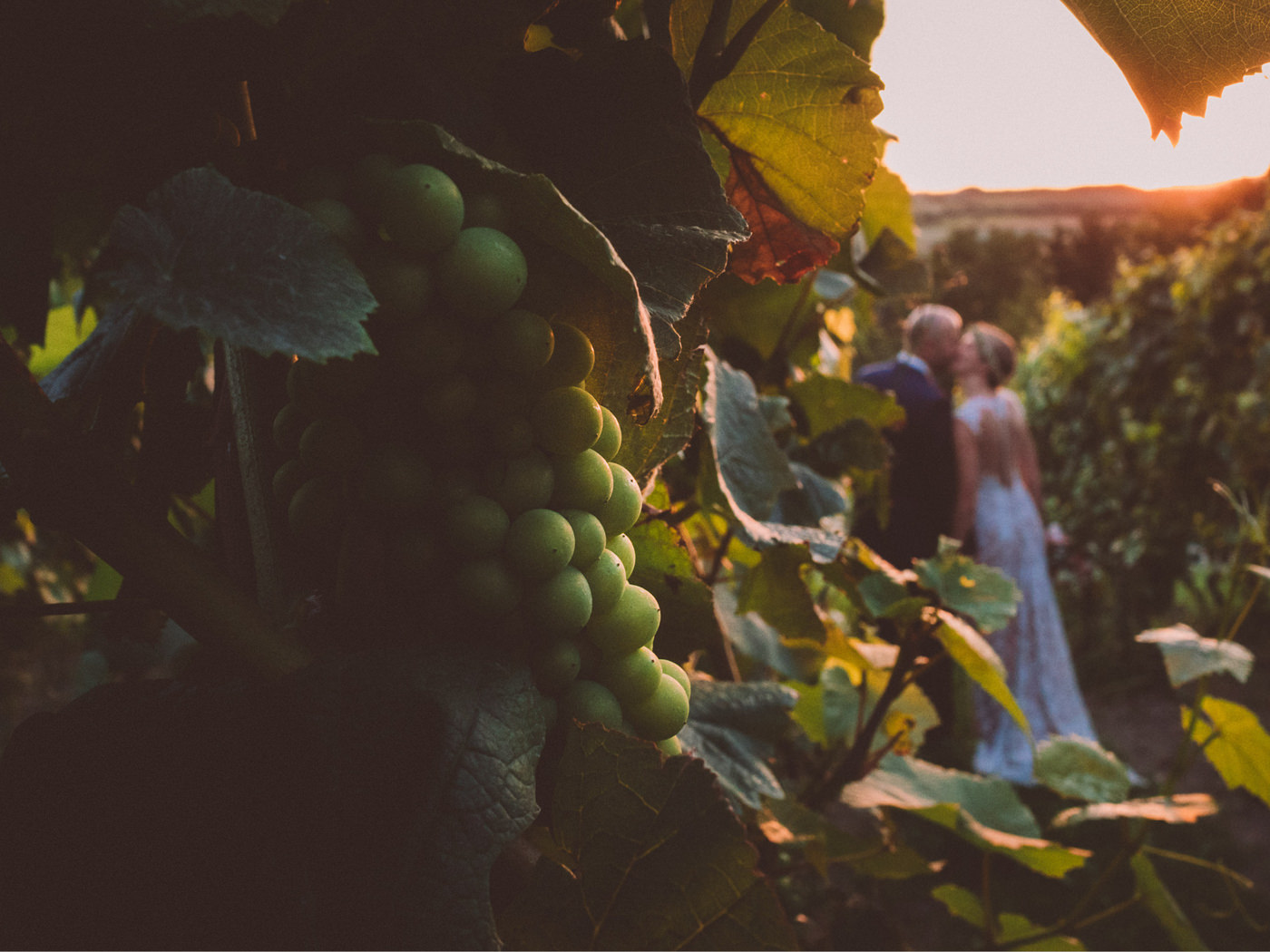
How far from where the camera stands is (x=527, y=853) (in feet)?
1.67

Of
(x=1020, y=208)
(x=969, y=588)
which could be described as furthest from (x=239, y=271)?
(x=1020, y=208)

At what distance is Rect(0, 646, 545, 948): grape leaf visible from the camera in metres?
0.40

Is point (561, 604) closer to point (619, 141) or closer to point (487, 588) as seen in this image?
point (487, 588)

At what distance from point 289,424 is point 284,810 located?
220 millimetres

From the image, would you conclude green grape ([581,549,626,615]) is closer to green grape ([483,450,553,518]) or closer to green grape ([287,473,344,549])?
green grape ([483,450,553,518])

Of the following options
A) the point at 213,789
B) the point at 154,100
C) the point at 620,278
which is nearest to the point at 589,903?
the point at 213,789

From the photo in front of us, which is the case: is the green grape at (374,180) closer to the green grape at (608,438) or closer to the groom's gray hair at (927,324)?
the green grape at (608,438)

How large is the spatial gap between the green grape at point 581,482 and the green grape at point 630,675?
94 millimetres

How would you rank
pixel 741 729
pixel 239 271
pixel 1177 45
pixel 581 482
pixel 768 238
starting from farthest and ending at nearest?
pixel 741 729
pixel 768 238
pixel 1177 45
pixel 581 482
pixel 239 271

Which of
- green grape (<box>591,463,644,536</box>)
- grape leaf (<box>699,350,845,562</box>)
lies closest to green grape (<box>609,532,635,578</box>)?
green grape (<box>591,463,644,536</box>)

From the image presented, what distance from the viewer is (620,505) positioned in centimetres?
52

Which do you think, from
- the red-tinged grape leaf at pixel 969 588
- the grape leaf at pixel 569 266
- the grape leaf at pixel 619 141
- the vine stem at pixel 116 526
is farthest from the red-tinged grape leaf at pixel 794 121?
the red-tinged grape leaf at pixel 969 588

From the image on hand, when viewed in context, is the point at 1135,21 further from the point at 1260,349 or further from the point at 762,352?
the point at 1260,349

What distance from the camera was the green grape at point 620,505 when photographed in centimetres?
52
